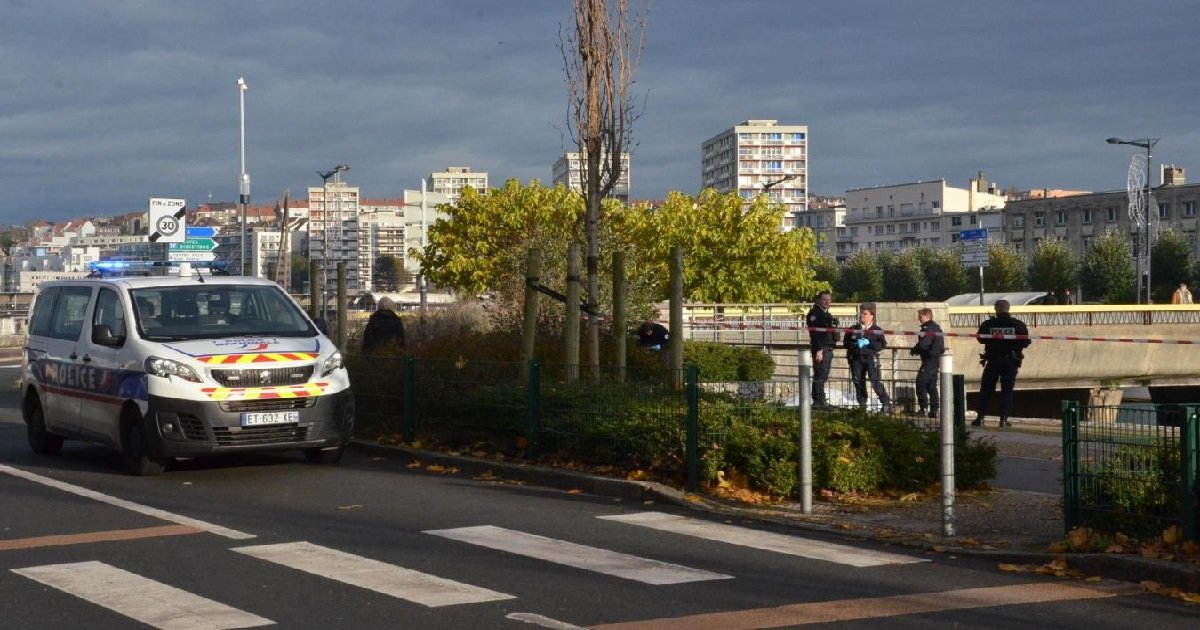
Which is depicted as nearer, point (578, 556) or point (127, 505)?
point (578, 556)

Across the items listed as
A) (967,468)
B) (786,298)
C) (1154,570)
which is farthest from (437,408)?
(786,298)

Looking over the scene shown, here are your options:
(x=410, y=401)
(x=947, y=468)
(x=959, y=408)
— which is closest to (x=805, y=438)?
(x=947, y=468)

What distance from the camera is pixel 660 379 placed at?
504 inches

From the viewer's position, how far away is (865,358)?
1636cm

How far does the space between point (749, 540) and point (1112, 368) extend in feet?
108

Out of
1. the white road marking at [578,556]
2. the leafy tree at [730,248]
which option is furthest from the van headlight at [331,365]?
the leafy tree at [730,248]

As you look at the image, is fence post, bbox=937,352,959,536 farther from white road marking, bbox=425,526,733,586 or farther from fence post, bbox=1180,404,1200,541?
white road marking, bbox=425,526,733,586

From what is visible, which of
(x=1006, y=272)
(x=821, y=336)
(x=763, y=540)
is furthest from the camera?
(x=1006, y=272)

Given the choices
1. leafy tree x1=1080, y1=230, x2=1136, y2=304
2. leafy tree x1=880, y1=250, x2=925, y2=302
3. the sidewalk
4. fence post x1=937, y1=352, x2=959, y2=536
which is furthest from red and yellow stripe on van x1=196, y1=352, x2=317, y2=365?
leafy tree x1=880, y1=250, x2=925, y2=302

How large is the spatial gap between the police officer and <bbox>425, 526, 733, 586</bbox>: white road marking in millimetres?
11892

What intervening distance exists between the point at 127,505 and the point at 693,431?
4.52 metres

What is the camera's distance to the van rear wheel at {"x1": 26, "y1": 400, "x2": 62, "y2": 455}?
1598 cm

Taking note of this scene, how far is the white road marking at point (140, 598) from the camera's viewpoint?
7.26 metres

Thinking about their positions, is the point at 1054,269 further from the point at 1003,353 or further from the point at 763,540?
the point at 763,540
